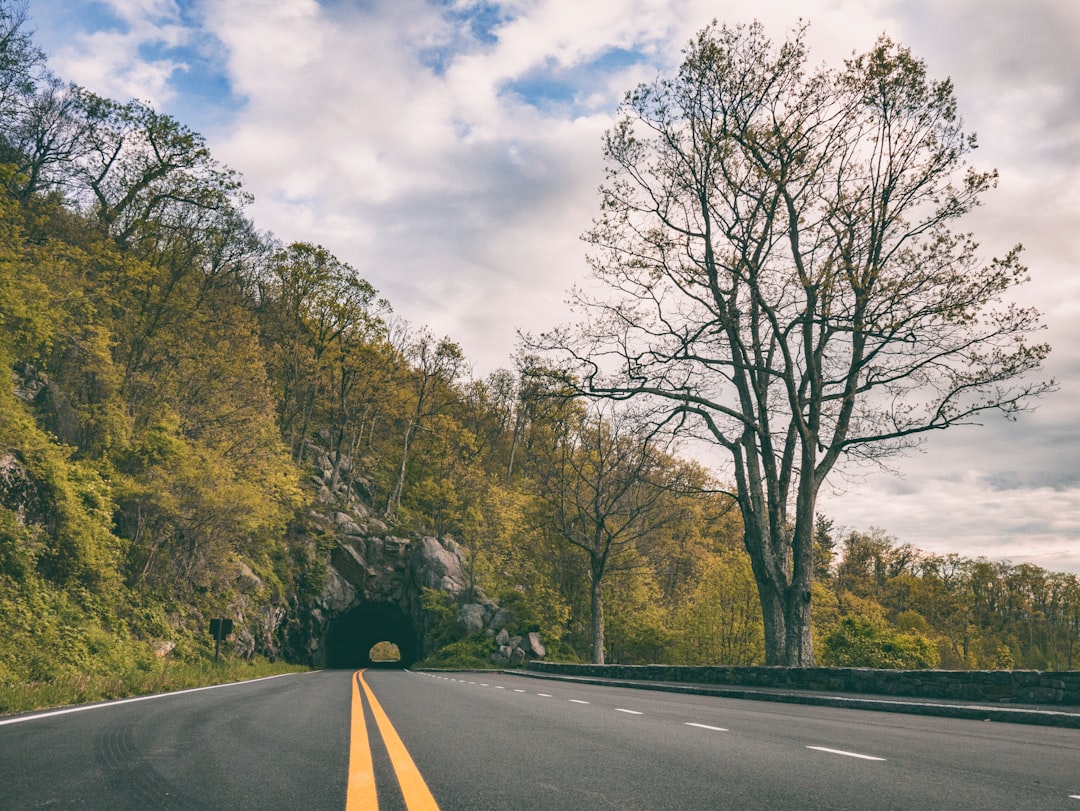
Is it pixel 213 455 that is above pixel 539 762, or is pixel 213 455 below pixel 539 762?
above

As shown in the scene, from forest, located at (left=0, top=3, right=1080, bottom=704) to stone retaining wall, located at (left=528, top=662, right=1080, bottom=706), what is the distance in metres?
6.17

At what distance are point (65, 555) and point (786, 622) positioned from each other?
2196 centimetres

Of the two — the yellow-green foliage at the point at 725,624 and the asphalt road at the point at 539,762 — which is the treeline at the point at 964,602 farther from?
the asphalt road at the point at 539,762

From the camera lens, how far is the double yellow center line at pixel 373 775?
360cm

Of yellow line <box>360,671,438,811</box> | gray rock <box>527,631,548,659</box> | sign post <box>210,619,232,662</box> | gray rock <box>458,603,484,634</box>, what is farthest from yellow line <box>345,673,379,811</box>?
gray rock <box>458,603,484,634</box>

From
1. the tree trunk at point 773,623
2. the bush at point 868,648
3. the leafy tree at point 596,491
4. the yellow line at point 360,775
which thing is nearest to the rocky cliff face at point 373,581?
the leafy tree at point 596,491

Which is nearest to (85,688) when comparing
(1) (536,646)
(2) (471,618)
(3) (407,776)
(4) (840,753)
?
(3) (407,776)

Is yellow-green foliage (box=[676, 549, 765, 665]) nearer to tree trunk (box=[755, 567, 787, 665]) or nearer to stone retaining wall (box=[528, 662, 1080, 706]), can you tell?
tree trunk (box=[755, 567, 787, 665])

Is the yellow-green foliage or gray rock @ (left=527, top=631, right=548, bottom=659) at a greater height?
the yellow-green foliage

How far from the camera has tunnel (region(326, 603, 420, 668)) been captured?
52.2m

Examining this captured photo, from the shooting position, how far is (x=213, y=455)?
28641 millimetres

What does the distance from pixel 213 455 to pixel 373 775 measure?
27.2 meters

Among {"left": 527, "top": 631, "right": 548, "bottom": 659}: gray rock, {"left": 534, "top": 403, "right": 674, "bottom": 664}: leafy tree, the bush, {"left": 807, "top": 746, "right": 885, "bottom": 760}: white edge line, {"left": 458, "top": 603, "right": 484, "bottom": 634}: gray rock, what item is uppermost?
{"left": 534, "top": 403, "right": 674, "bottom": 664}: leafy tree

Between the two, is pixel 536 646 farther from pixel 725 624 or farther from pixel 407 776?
pixel 407 776
